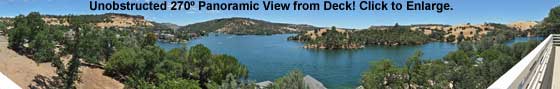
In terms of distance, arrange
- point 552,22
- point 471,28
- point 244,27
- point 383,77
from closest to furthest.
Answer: point 383,77 < point 552,22 < point 471,28 < point 244,27

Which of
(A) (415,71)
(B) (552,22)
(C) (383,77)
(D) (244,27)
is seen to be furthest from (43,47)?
(D) (244,27)

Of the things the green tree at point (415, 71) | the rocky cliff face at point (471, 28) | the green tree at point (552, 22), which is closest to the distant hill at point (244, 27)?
the rocky cliff face at point (471, 28)

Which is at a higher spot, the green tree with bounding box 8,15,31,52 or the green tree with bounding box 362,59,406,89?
the green tree with bounding box 8,15,31,52

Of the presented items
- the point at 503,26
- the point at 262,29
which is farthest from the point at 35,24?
the point at 262,29

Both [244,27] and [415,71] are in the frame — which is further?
[244,27]

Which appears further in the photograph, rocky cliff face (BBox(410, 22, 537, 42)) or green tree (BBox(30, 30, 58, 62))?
rocky cliff face (BBox(410, 22, 537, 42))

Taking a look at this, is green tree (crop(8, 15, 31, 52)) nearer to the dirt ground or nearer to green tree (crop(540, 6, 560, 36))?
the dirt ground

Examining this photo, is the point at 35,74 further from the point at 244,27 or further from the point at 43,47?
the point at 244,27

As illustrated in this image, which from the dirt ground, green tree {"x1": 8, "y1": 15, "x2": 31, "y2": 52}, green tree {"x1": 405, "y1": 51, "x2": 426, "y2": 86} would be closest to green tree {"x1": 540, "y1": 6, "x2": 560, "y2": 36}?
green tree {"x1": 405, "y1": 51, "x2": 426, "y2": 86}
